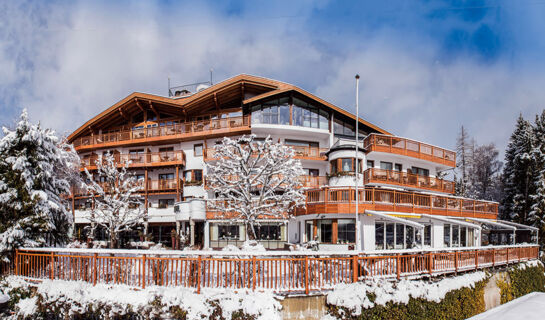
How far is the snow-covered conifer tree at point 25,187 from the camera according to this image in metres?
13.4

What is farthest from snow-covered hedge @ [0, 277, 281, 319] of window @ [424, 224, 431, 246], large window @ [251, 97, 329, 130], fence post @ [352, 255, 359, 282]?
large window @ [251, 97, 329, 130]

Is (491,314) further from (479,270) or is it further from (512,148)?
(512,148)

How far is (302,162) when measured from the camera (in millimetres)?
28469

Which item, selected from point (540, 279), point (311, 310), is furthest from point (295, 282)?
point (540, 279)

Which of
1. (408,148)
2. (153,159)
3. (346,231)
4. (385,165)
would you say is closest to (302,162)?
(385,165)

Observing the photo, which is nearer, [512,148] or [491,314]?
[491,314]

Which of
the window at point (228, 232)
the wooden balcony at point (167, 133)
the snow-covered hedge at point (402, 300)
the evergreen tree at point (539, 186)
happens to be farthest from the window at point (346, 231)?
the evergreen tree at point (539, 186)

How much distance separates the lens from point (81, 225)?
108 ft

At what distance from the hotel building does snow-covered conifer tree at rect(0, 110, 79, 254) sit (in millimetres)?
11970

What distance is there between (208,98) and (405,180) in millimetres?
18096

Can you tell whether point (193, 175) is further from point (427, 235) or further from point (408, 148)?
point (427, 235)

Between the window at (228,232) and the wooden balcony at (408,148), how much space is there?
12069 mm

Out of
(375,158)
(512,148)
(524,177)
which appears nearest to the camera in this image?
(375,158)

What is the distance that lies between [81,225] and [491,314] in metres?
33.3
